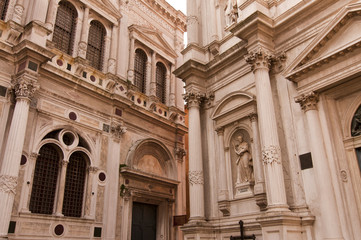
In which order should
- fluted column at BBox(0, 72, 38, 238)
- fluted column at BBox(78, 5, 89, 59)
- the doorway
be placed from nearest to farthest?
fluted column at BBox(0, 72, 38, 238) → fluted column at BBox(78, 5, 89, 59) → the doorway

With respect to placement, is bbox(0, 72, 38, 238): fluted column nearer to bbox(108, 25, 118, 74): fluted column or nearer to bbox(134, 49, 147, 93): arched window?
bbox(108, 25, 118, 74): fluted column

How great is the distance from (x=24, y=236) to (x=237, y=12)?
37.7ft

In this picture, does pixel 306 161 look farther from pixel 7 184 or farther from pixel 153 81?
pixel 153 81

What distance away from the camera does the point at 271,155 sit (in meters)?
9.78

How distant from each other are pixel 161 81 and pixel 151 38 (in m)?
2.67

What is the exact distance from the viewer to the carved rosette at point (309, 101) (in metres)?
9.84

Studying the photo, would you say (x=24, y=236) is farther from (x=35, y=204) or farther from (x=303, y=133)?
(x=303, y=133)

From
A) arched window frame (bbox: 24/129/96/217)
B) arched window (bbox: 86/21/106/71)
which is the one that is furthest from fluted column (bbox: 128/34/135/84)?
arched window frame (bbox: 24/129/96/217)

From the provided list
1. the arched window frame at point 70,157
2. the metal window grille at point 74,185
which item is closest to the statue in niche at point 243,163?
the arched window frame at point 70,157

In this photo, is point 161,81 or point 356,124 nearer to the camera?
point 356,124

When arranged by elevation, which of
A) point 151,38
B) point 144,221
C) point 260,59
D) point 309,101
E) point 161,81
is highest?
point 151,38

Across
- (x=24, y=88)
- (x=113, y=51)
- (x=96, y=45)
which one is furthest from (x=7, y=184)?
(x=113, y=51)

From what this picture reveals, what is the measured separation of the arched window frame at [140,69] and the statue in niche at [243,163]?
886 centimetres

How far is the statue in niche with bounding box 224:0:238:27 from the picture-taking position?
44.2 ft
